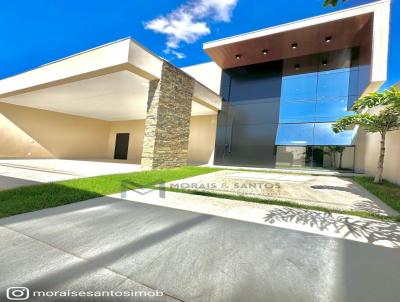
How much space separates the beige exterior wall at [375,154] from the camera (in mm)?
7245

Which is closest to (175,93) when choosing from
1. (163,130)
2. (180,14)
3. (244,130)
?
(163,130)

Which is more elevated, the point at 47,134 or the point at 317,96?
the point at 317,96

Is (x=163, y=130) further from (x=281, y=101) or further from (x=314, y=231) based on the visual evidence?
(x=281, y=101)

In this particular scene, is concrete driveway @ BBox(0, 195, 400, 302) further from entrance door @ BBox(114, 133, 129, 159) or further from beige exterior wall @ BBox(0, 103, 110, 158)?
entrance door @ BBox(114, 133, 129, 159)

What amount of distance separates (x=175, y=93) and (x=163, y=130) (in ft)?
6.50

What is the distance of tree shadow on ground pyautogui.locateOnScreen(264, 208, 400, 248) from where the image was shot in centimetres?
264

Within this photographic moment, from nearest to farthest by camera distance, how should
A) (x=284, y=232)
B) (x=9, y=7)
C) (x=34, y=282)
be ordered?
(x=34, y=282) → (x=284, y=232) → (x=9, y=7)

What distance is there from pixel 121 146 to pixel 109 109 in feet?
15.9

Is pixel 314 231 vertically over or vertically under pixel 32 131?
under

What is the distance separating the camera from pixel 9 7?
8188mm

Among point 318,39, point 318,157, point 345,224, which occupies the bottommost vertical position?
point 345,224

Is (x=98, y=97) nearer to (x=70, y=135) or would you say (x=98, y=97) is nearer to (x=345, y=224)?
(x=70, y=135)

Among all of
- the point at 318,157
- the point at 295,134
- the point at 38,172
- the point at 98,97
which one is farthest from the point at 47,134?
the point at 318,157

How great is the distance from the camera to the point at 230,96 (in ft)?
46.4
